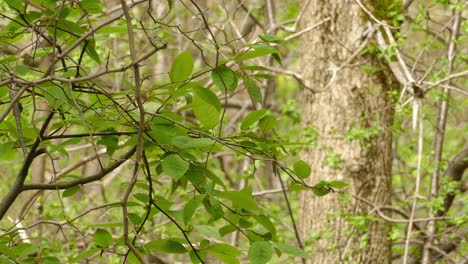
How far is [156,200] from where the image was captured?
292 centimetres

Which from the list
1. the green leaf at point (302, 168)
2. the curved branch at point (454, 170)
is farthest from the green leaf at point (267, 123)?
the curved branch at point (454, 170)

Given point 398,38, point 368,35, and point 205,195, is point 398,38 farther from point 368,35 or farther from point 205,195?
point 205,195

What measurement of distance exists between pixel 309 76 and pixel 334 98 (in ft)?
1.12

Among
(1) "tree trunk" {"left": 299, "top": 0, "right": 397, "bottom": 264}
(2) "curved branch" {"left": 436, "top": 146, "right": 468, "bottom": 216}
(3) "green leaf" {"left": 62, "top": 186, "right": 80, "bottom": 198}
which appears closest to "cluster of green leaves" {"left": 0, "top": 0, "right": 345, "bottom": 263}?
(3) "green leaf" {"left": 62, "top": 186, "right": 80, "bottom": 198}

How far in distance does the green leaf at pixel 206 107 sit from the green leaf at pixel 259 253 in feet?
1.37

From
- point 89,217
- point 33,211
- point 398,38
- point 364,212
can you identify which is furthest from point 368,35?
point 89,217

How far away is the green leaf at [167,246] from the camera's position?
106 inches

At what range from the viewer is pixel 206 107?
2.62 m

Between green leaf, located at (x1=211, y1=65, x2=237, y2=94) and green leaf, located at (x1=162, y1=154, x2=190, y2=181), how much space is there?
26cm

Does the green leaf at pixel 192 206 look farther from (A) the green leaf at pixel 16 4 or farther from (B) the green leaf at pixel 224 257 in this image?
(A) the green leaf at pixel 16 4

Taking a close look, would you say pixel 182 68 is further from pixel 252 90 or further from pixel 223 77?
pixel 252 90

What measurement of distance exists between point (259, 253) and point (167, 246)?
0.35 metres

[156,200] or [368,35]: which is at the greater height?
[368,35]

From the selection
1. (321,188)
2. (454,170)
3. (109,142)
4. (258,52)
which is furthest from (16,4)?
(454,170)
